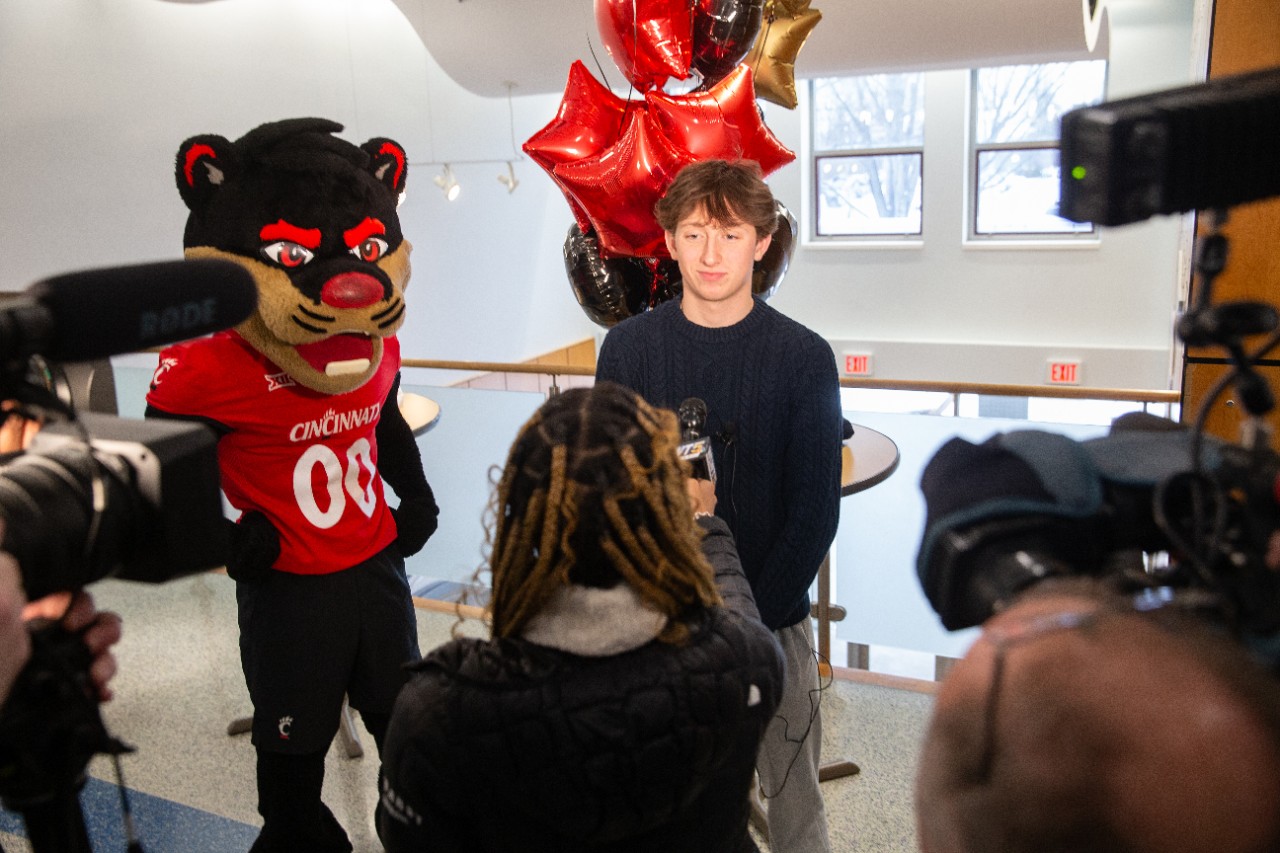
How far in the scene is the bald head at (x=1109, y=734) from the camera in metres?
0.56

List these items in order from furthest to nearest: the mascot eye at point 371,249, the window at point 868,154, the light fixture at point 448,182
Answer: the window at point 868,154 → the light fixture at point 448,182 → the mascot eye at point 371,249

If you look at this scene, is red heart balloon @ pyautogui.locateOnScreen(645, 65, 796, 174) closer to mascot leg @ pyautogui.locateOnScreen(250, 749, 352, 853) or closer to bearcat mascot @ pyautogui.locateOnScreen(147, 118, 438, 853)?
bearcat mascot @ pyautogui.locateOnScreen(147, 118, 438, 853)

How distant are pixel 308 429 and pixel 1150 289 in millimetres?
7282

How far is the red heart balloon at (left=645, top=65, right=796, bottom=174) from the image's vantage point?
6.77ft

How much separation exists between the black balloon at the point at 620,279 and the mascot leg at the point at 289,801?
110cm

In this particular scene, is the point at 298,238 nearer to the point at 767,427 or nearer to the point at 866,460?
the point at 767,427

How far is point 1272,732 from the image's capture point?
56 cm

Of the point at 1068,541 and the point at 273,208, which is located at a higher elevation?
the point at 273,208

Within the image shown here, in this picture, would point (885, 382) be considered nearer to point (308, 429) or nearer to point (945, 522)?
point (308, 429)

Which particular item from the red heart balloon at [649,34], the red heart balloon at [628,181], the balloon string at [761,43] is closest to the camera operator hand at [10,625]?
the red heart balloon at [628,181]

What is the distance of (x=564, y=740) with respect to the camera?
0.99 meters

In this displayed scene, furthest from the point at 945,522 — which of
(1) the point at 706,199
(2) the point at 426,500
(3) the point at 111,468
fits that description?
(2) the point at 426,500

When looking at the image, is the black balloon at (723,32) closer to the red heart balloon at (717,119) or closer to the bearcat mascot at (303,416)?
the red heart balloon at (717,119)

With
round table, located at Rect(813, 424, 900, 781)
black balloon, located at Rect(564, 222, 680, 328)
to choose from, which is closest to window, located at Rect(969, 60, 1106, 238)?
round table, located at Rect(813, 424, 900, 781)
